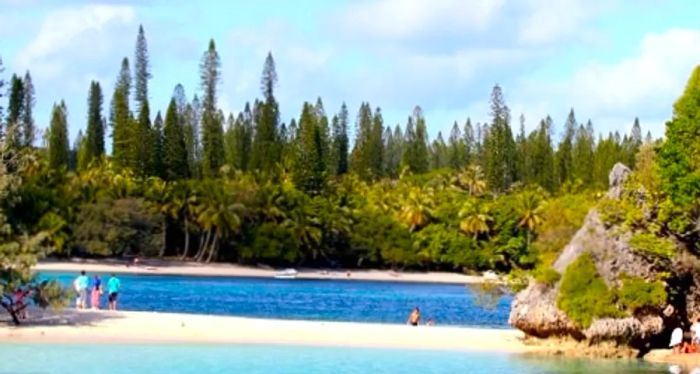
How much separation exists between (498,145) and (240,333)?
78027 mm

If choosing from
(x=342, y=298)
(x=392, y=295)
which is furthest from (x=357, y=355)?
(x=392, y=295)

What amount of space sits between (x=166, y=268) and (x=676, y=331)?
61.9m

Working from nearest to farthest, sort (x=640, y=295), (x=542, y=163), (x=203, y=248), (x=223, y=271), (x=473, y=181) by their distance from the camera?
1. (x=640, y=295)
2. (x=223, y=271)
3. (x=203, y=248)
4. (x=473, y=181)
5. (x=542, y=163)

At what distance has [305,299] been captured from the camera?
61.0m

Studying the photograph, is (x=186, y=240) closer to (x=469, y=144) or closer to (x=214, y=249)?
(x=214, y=249)

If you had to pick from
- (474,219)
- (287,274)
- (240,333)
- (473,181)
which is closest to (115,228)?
(287,274)

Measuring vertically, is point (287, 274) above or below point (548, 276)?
above

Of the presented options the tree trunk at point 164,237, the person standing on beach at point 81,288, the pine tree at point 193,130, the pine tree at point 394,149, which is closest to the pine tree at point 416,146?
the pine tree at point 394,149

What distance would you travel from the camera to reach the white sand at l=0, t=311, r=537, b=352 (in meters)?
32.0

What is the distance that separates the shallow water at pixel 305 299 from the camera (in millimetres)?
48344

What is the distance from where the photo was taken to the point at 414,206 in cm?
10125

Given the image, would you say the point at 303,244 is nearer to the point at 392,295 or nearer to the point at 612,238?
the point at 392,295

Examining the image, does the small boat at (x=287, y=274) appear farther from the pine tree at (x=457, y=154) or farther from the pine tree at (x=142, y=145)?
the pine tree at (x=457, y=154)

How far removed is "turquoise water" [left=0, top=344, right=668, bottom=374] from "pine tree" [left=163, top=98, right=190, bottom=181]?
6999 cm
